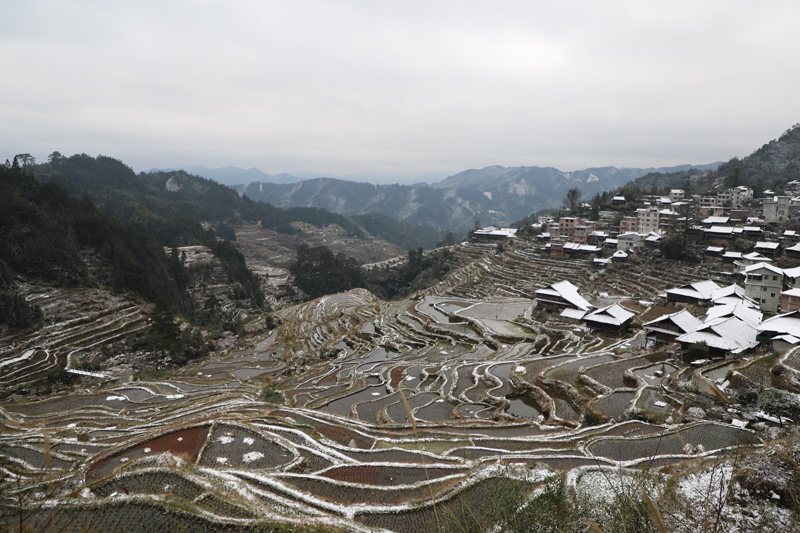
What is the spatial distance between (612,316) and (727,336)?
9.33m

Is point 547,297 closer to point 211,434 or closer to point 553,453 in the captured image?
point 553,453

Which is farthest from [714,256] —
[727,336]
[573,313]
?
[727,336]

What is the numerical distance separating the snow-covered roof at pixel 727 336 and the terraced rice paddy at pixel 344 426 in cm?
228

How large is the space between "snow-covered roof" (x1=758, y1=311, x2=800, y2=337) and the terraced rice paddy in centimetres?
554

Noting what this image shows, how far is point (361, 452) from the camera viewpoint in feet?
49.7

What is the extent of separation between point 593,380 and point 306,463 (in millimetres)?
15847

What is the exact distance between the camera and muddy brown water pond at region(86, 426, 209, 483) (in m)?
13.4

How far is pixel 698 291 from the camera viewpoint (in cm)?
3522

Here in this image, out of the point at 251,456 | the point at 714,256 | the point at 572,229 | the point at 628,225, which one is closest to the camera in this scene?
the point at 251,456

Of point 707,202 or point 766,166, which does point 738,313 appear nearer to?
point 707,202

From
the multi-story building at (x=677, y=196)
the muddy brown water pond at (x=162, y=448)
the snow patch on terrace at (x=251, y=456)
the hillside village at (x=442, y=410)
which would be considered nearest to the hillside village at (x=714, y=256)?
the multi-story building at (x=677, y=196)

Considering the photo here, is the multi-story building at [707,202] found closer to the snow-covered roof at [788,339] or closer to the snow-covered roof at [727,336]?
the snow-covered roof at [727,336]

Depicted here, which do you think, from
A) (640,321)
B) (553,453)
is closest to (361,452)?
(553,453)

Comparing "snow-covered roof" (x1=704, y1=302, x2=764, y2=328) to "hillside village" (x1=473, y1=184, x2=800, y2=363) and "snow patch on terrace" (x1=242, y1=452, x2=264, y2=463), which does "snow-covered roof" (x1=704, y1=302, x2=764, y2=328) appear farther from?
"snow patch on terrace" (x1=242, y1=452, x2=264, y2=463)
